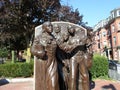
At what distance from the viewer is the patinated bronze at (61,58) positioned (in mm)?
6230

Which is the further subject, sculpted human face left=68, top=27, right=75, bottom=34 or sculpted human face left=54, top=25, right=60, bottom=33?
sculpted human face left=54, top=25, right=60, bottom=33

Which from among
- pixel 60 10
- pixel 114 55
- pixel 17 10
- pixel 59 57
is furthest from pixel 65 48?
pixel 114 55

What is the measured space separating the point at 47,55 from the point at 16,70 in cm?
1401

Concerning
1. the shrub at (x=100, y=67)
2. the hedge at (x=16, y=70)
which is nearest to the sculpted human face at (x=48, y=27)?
the shrub at (x=100, y=67)

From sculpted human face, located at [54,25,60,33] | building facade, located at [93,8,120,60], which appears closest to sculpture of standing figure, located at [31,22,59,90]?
sculpted human face, located at [54,25,60,33]

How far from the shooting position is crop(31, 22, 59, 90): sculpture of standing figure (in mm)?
6184

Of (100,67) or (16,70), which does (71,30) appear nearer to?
(100,67)

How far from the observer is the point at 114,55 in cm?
6197

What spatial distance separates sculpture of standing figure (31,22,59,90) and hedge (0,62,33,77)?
13647 millimetres

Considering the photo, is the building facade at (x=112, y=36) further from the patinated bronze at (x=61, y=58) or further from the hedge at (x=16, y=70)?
the patinated bronze at (x=61, y=58)

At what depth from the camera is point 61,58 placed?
21.9ft

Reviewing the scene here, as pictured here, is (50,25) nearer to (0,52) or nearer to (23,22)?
(23,22)

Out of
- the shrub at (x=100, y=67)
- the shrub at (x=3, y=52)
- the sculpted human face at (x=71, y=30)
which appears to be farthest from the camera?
the shrub at (x=3, y=52)

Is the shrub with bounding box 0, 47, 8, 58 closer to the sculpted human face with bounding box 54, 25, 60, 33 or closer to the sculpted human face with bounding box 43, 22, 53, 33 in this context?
the sculpted human face with bounding box 54, 25, 60, 33
